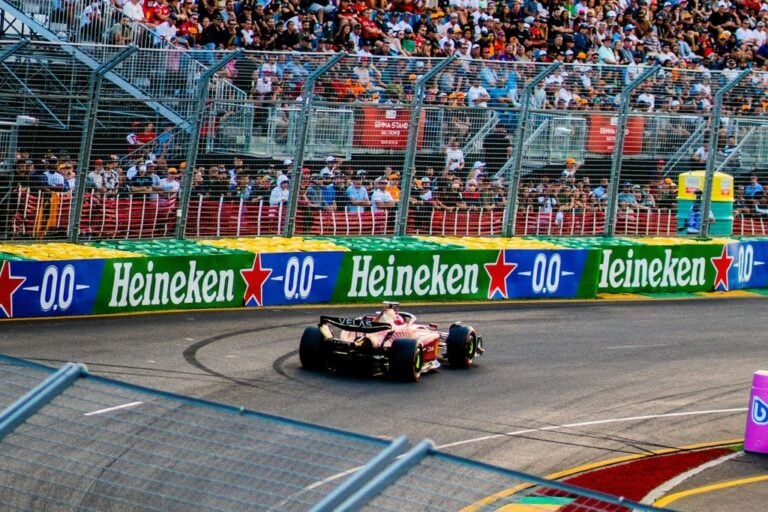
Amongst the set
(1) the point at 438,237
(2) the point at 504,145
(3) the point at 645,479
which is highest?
(2) the point at 504,145

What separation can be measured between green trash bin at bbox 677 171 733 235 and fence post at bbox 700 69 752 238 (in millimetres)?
116

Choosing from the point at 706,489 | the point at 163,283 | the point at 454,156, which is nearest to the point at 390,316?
the point at 163,283

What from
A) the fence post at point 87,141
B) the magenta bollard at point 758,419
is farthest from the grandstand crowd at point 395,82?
the magenta bollard at point 758,419

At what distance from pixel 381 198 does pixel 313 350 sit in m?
7.58

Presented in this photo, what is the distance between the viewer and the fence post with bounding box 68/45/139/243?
1947 cm

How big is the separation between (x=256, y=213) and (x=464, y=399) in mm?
7567

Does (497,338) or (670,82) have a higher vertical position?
(670,82)

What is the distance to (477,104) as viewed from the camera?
928 inches

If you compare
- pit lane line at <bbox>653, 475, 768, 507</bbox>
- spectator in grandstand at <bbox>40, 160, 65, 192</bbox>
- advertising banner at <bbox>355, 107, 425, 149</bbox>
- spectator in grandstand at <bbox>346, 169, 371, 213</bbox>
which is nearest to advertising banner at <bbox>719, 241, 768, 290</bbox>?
advertising banner at <bbox>355, 107, 425, 149</bbox>

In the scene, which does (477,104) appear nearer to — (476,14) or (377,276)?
(377,276)

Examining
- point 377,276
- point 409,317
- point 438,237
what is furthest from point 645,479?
point 438,237

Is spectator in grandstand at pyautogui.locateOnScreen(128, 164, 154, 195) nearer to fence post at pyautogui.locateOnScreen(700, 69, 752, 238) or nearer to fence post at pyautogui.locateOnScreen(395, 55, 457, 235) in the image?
fence post at pyautogui.locateOnScreen(395, 55, 457, 235)

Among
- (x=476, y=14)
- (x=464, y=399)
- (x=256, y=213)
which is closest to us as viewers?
(x=464, y=399)

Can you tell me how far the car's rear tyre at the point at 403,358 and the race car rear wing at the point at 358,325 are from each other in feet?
0.93
